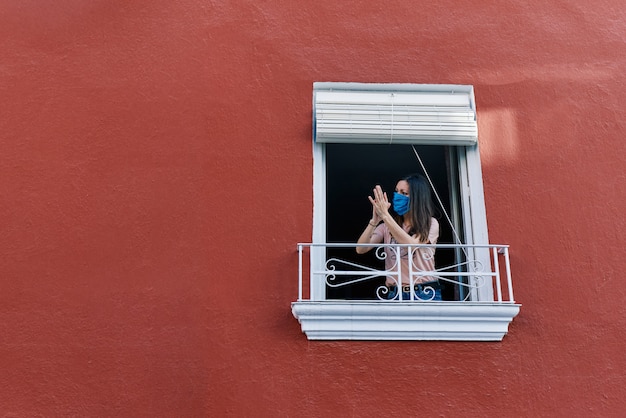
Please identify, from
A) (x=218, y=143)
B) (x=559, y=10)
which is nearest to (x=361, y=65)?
(x=218, y=143)

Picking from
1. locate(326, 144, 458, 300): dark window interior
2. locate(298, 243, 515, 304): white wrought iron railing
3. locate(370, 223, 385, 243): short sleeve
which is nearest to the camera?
locate(298, 243, 515, 304): white wrought iron railing

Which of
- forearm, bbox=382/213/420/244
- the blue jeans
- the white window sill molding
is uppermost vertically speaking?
forearm, bbox=382/213/420/244

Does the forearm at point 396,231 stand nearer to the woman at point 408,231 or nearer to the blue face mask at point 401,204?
the woman at point 408,231

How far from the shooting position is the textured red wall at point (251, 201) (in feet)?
15.8

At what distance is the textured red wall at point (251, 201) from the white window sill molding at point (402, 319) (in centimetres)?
9

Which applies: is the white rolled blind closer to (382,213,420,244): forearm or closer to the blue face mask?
the blue face mask

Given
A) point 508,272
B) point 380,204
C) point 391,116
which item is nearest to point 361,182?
point 391,116

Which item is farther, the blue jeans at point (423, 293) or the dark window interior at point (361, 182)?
the dark window interior at point (361, 182)

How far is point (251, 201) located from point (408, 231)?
1.10 meters

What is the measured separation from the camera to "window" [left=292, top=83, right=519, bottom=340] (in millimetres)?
4840

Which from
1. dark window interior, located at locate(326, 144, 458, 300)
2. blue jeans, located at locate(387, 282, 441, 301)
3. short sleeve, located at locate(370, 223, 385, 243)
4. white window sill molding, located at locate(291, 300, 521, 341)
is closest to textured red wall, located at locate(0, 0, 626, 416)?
white window sill molding, located at locate(291, 300, 521, 341)

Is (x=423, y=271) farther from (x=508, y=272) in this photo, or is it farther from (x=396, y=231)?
(x=508, y=272)

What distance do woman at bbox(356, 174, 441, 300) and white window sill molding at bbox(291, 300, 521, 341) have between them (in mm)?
211

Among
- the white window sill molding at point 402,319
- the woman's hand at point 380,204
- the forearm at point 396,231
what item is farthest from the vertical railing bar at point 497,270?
the woman's hand at point 380,204
